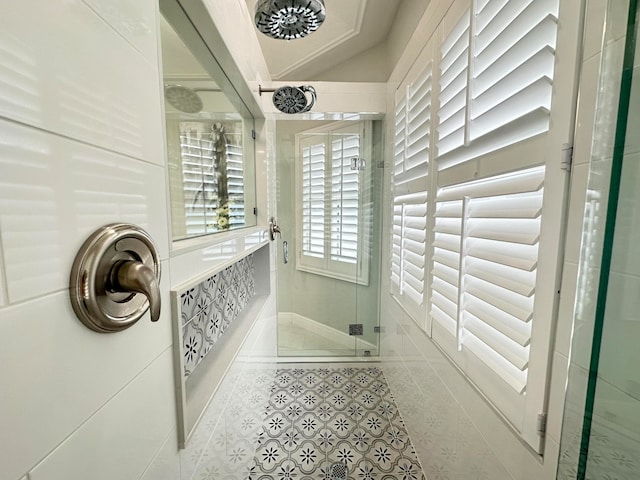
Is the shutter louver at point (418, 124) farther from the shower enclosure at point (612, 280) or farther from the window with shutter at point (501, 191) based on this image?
the shower enclosure at point (612, 280)

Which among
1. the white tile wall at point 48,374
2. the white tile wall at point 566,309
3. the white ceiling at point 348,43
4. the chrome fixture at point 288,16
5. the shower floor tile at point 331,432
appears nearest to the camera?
the white tile wall at point 48,374

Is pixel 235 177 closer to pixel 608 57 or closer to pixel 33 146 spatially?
pixel 33 146

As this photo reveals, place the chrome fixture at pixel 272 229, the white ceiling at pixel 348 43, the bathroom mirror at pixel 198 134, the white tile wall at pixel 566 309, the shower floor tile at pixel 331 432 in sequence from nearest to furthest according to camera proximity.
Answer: the white tile wall at pixel 566 309 → the bathroom mirror at pixel 198 134 → the shower floor tile at pixel 331 432 → the white ceiling at pixel 348 43 → the chrome fixture at pixel 272 229

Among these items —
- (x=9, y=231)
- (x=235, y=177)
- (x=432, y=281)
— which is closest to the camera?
(x=9, y=231)

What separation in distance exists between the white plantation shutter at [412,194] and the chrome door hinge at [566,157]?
2.13ft

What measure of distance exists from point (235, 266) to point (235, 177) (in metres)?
0.46

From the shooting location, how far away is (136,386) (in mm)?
471

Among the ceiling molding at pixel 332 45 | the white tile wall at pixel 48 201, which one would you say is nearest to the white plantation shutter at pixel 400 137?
the ceiling molding at pixel 332 45

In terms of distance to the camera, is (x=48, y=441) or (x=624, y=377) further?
(x=624, y=377)

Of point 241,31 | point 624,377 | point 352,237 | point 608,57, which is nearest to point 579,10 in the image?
point 608,57

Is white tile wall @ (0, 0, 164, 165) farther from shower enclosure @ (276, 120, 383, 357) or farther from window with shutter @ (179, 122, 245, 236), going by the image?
shower enclosure @ (276, 120, 383, 357)

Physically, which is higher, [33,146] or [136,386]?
[33,146]

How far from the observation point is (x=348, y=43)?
2.12 m

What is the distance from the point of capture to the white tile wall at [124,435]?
34cm
